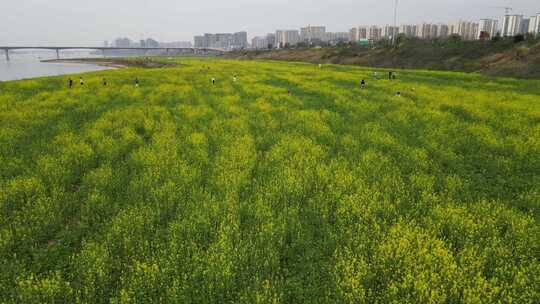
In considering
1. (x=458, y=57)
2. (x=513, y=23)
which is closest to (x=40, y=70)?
(x=458, y=57)

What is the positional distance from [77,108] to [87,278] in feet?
56.1

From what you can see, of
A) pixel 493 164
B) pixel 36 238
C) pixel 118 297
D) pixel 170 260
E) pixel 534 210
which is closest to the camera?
pixel 118 297

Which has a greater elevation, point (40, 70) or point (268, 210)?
point (40, 70)

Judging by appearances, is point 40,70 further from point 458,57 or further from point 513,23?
point 513,23

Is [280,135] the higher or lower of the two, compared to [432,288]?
higher

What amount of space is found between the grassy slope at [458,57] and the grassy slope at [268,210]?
32.8 meters

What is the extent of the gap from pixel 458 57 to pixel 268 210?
62.9 m

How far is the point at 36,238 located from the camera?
670 centimetres

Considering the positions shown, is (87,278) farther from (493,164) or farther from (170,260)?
(493,164)

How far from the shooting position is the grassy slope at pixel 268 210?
5.41m

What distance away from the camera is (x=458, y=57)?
55344 mm

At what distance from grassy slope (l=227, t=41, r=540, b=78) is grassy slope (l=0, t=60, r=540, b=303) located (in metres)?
32.8

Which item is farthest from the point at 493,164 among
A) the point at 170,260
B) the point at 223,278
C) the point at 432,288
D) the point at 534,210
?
the point at 170,260

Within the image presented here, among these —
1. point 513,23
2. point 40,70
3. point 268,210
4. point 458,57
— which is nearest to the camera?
point 268,210
